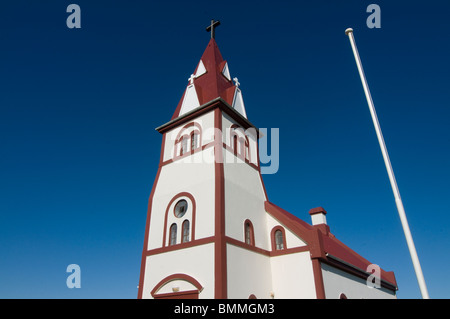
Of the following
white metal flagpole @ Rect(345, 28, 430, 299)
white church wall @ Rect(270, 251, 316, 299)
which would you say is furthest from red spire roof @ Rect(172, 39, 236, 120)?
white church wall @ Rect(270, 251, 316, 299)

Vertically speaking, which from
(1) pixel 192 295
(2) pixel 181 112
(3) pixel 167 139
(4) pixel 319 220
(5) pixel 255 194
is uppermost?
(2) pixel 181 112

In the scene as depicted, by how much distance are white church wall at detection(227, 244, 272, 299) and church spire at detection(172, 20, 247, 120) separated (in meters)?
9.23

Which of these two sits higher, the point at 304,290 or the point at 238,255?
the point at 238,255

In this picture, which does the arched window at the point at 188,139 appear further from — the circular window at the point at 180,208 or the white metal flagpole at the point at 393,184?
the white metal flagpole at the point at 393,184

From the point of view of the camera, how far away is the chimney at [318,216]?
27134 mm

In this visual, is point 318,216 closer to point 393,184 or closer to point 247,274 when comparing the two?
point 247,274

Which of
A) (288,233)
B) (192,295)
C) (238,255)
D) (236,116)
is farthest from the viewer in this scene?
(236,116)

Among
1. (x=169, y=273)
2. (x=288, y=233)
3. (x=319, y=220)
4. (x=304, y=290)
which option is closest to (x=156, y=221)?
(x=169, y=273)

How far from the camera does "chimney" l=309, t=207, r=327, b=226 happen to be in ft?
89.0

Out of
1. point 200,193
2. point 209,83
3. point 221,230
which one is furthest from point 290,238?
point 209,83
